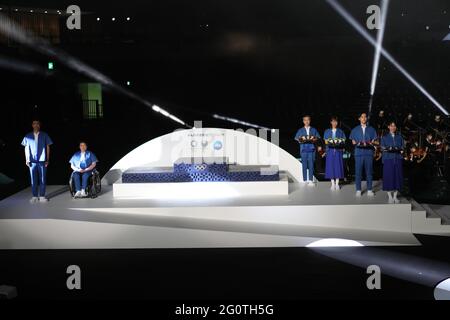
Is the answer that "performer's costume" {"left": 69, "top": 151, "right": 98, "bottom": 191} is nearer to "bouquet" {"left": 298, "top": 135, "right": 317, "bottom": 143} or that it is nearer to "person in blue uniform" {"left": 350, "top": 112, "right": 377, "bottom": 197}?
"bouquet" {"left": 298, "top": 135, "right": 317, "bottom": 143}

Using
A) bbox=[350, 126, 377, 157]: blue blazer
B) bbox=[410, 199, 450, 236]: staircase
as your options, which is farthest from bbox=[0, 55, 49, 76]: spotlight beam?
bbox=[410, 199, 450, 236]: staircase

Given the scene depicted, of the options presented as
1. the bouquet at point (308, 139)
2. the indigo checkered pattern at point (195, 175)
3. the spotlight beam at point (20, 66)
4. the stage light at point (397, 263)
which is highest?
the spotlight beam at point (20, 66)

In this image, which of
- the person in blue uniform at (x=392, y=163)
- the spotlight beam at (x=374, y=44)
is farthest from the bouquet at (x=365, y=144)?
the spotlight beam at (x=374, y=44)

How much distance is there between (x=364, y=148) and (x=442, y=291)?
2.94 metres

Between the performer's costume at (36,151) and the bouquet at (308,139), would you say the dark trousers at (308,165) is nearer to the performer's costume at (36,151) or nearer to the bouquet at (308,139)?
the bouquet at (308,139)

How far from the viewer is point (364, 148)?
8.32 meters

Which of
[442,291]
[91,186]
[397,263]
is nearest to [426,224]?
[397,263]

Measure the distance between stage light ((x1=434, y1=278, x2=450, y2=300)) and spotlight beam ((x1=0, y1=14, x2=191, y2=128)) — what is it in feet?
31.8

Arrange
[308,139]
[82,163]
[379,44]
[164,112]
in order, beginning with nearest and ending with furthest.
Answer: [82,163] → [308,139] → [379,44] → [164,112]

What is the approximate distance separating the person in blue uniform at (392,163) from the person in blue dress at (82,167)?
3.74 m

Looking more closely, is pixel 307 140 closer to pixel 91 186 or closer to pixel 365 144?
pixel 365 144

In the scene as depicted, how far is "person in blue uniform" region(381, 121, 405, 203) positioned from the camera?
785 centimetres

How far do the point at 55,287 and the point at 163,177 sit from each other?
2.77m

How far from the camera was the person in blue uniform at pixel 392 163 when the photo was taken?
309 inches
